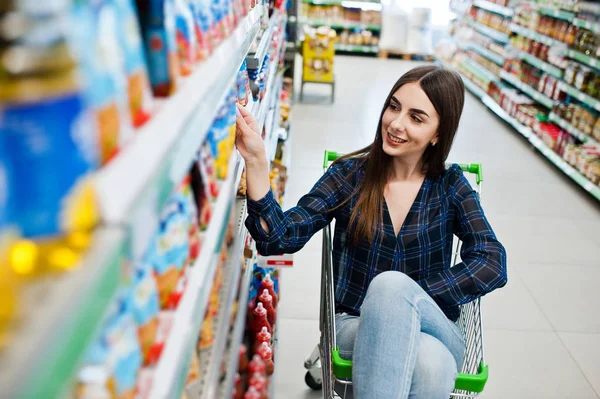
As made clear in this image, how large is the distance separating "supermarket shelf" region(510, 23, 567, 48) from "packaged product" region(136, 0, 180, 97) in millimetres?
6160

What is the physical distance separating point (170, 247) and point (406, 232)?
1.19 meters

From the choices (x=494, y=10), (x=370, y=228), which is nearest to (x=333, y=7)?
(x=494, y=10)

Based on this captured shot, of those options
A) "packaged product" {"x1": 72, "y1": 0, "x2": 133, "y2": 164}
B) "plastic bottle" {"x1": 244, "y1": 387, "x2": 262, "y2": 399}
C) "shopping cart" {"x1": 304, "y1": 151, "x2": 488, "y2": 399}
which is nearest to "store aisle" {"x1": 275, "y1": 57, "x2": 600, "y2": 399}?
"shopping cart" {"x1": 304, "y1": 151, "x2": 488, "y2": 399}

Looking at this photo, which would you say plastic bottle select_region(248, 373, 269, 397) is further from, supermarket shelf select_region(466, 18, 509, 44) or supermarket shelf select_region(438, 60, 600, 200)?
supermarket shelf select_region(466, 18, 509, 44)

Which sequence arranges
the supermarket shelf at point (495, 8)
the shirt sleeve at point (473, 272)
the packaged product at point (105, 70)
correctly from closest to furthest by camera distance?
the packaged product at point (105, 70), the shirt sleeve at point (473, 272), the supermarket shelf at point (495, 8)

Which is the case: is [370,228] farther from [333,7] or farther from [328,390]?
[333,7]

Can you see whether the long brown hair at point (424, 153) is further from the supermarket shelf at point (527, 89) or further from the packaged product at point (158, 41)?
the supermarket shelf at point (527, 89)

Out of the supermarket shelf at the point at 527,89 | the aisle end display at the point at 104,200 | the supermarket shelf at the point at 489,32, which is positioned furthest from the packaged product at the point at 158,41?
the supermarket shelf at the point at 489,32

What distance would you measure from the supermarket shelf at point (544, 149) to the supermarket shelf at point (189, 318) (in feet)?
14.5

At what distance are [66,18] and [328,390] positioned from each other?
4.84ft

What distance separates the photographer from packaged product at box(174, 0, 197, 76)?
2.72ft

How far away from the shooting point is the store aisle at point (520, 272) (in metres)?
2.71

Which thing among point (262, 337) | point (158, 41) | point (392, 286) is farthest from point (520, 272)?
point (158, 41)

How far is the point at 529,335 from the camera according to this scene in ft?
9.86
